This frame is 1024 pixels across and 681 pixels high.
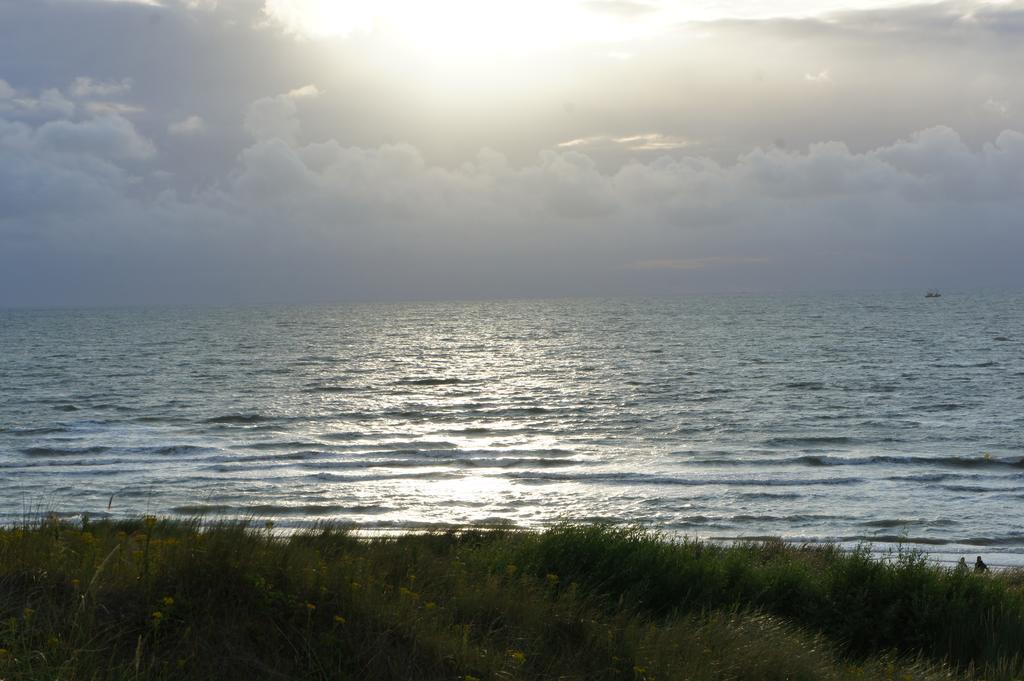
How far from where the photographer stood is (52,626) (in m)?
5.60

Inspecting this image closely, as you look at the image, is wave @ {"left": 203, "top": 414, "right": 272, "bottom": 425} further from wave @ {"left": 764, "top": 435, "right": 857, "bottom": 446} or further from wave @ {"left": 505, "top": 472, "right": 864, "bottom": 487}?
wave @ {"left": 764, "top": 435, "right": 857, "bottom": 446}

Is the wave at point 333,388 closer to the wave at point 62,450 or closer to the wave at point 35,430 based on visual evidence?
the wave at point 35,430

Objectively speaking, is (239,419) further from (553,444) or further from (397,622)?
(397,622)

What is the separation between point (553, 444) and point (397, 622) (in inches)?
954

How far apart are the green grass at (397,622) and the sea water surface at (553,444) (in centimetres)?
254

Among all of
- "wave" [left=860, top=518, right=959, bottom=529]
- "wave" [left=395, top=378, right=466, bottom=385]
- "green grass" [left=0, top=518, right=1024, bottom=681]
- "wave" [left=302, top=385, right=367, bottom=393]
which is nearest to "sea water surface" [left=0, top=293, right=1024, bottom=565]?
"wave" [left=860, top=518, right=959, bottom=529]

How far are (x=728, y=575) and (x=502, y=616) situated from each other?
434cm

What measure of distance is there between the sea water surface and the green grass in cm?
254

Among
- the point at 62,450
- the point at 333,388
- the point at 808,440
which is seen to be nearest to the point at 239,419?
the point at 62,450

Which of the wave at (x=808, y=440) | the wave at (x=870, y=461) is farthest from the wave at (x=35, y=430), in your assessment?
the wave at (x=808, y=440)

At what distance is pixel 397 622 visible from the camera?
6.23m

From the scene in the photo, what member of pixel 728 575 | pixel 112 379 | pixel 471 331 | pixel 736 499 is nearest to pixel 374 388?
pixel 112 379

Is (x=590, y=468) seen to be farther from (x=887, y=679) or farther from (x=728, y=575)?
(x=887, y=679)

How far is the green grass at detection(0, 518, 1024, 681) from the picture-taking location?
5672 mm
